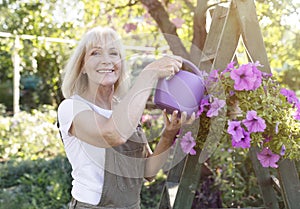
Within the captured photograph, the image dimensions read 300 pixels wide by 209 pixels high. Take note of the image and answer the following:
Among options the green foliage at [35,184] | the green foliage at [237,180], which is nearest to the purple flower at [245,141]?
the green foliage at [237,180]

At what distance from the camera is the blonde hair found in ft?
5.04

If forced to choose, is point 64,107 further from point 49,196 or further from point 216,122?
point 49,196

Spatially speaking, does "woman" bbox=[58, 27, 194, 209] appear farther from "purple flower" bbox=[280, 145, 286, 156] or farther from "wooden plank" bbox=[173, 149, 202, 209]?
"purple flower" bbox=[280, 145, 286, 156]

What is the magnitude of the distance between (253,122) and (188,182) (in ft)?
1.75

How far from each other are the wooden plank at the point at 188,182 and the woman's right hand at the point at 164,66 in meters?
0.53

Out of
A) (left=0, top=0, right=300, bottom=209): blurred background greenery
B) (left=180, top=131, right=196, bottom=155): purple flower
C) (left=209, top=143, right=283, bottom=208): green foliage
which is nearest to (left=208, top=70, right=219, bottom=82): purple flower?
(left=180, top=131, right=196, bottom=155): purple flower

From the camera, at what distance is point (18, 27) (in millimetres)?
5723

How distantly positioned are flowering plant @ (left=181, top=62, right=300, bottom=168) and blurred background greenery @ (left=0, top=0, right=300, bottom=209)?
2.45 ft

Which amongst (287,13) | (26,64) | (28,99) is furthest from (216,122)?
(28,99)

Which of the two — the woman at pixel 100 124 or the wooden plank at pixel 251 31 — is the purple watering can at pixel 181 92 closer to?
the woman at pixel 100 124

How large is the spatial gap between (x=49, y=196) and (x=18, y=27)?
277 centimetres

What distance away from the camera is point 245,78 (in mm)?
1503

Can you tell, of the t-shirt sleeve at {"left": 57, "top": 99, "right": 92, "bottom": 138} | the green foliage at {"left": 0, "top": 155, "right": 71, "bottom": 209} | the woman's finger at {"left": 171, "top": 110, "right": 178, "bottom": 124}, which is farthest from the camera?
the green foliage at {"left": 0, "top": 155, "right": 71, "bottom": 209}

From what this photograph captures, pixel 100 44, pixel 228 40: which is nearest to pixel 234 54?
pixel 228 40
